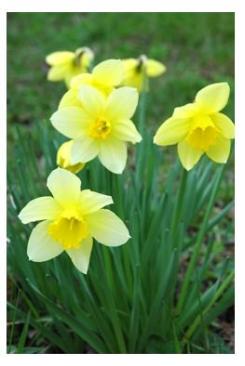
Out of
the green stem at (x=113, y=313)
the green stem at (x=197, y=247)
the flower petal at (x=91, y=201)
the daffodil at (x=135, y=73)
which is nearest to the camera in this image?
the flower petal at (x=91, y=201)

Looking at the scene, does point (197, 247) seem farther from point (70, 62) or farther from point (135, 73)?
point (70, 62)

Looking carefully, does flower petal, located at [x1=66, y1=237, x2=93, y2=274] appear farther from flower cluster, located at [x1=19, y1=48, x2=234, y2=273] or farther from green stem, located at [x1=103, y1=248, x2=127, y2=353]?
green stem, located at [x1=103, y1=248, x2=127, y2=353]

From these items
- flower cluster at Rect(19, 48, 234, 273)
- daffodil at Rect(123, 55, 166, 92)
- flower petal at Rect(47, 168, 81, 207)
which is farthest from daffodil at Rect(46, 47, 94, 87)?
flower petal at Rect(47, 168, 81, 207)

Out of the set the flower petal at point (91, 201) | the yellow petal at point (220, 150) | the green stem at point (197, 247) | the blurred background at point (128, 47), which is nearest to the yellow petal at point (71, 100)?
the flower petal at point (91, 201)

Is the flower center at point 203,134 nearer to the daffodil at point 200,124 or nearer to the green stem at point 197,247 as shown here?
the daffodil at point 200,124

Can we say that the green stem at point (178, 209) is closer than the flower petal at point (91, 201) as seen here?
No

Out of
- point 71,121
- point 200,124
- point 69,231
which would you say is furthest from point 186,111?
point 69,231
